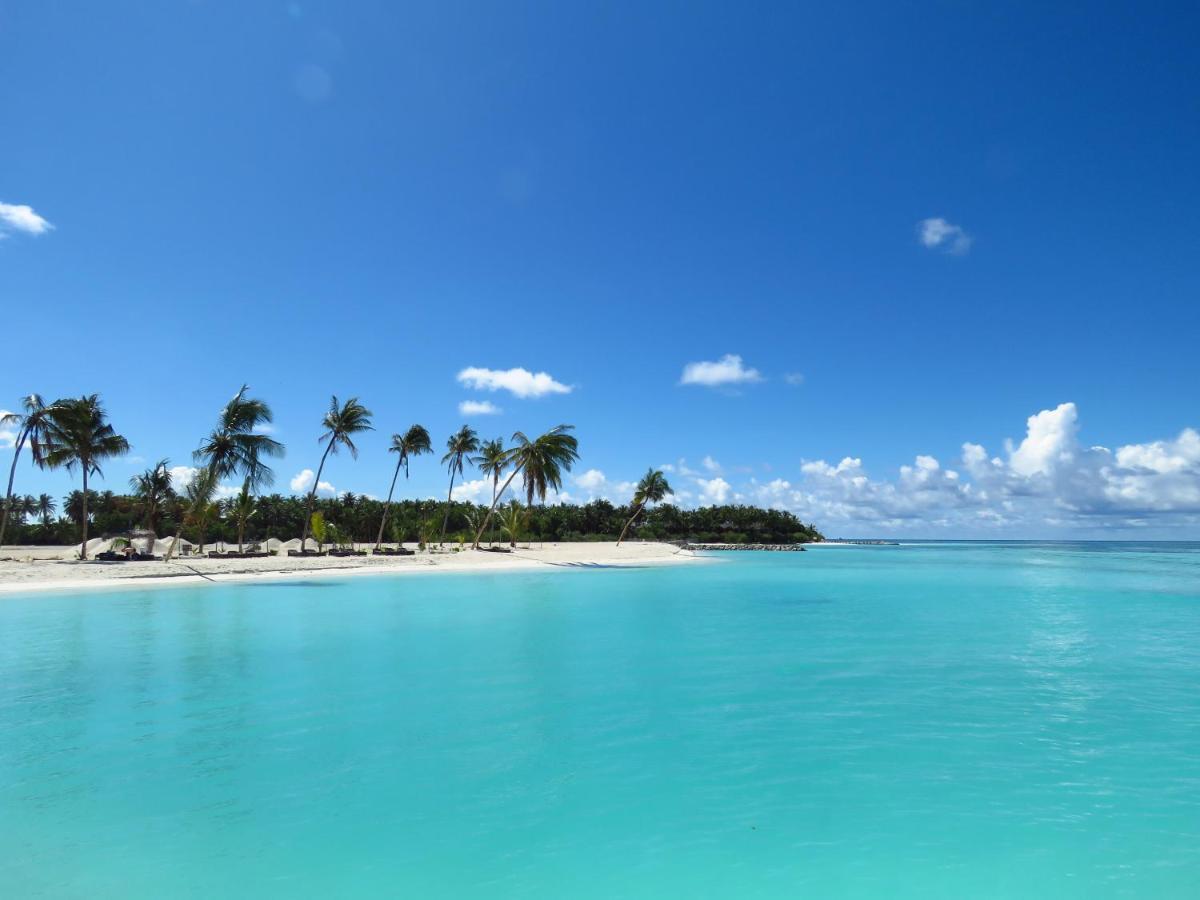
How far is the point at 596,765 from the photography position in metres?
6.35

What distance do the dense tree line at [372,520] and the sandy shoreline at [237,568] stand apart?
312 inches

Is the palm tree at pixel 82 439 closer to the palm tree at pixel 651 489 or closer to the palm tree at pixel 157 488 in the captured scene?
the palm tree at pixel 157 488

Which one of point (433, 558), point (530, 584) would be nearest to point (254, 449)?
point (433, 558)

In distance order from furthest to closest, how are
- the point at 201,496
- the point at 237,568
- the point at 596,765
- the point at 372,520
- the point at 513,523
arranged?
1. the point at 372,520
2. the point at 513,523
3. the point at 201,496
4. the point at 237,568
5. the point at 596,765

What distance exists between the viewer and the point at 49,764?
6414 mm

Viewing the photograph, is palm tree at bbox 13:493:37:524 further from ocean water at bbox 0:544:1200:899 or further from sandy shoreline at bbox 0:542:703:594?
ocean water at bbox 0:544:1200:899

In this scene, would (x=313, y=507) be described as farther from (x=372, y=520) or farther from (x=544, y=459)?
(x=544, y=459)

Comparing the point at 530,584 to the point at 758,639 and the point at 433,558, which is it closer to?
the point at 433,558

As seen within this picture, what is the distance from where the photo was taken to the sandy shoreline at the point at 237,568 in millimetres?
25344

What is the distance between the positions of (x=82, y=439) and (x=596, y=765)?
39124 millimetres

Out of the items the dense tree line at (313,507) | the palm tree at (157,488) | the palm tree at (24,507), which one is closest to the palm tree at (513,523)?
the dense tree line at (313,507)

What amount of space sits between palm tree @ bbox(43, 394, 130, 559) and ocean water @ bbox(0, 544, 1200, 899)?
24.6 metres

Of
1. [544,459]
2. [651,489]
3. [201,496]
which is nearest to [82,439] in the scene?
[201,496]

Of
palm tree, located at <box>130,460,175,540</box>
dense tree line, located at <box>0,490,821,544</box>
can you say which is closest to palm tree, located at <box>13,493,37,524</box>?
dense tree line, located at <box>0,490,821,544</box>
